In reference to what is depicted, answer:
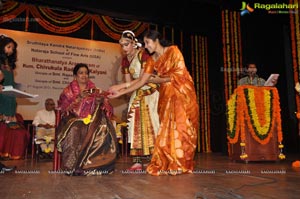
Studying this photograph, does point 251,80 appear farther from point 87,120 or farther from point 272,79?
point 87,120

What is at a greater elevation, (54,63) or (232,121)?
(54,63)

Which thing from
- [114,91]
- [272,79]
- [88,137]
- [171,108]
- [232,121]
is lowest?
[88,137]

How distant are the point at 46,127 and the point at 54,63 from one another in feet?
6.32

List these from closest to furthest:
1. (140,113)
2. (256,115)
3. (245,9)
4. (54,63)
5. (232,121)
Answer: (140,113) → (256,115) → (232,121) → (54,63) → (245,9)

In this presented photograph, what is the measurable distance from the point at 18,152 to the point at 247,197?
458 cm

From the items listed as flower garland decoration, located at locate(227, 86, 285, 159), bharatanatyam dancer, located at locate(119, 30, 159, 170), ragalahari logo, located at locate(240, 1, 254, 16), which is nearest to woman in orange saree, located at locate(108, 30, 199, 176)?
bharatanatyam dancer, located at locate(119, 30, 159, 170)

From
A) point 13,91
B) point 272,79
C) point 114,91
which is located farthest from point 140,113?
point 272,79

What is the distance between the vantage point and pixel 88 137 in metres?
2.69

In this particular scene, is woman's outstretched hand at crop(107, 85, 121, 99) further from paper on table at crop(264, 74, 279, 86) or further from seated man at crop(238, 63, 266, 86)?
seated man at crop(238, 63, 266, 86)

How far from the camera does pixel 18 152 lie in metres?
5.11

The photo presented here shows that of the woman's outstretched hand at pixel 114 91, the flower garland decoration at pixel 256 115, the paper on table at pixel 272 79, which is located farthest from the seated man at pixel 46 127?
the paper on table at pixel 272 79

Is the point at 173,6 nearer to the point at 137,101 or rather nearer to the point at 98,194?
the point at 137,101

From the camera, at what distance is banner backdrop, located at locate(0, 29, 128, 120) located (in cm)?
622

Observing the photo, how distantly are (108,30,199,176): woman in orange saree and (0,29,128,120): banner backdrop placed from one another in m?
4.16
